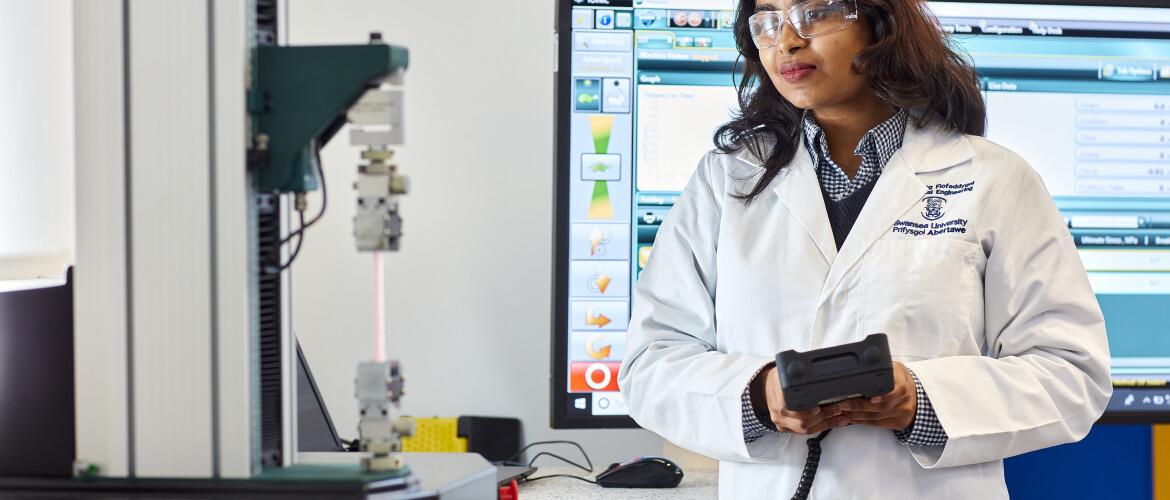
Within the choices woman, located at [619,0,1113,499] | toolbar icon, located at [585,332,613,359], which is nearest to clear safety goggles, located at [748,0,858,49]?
woman, located at [619,0,1113,499]

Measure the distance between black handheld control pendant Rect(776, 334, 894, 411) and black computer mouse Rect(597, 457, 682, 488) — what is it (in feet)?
1.98

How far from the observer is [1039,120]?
1.72 metres

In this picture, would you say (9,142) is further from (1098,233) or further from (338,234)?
(1098,233)

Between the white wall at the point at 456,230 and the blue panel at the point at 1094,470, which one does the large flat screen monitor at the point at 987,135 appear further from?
the white wall at the point at 456,230

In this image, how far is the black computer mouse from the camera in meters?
1.57

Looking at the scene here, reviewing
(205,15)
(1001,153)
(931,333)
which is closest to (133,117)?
(205,15)

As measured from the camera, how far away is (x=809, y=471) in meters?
1.18

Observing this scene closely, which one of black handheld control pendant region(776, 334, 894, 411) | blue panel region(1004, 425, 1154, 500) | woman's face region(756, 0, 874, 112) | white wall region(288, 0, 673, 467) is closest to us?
black handheld control pendant region(776, 334, 894, 411)

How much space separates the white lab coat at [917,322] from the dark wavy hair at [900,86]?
0.04m

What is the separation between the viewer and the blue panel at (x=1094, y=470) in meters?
1.67

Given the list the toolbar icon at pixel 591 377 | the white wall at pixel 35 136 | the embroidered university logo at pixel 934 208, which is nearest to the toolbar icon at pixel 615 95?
the toolbar icon at pixel 591 377

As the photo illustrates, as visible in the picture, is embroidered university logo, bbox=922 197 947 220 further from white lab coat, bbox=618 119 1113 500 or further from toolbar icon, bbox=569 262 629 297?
toolbar icon, bbox=569 262 629 297

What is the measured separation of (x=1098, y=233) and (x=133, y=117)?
5.51ft

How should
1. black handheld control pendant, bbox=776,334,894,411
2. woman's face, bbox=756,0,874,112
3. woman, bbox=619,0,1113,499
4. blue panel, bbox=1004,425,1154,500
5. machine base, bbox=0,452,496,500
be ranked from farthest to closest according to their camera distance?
blue panel, bbox=1004,425,1154,500
woman's face, bbox=756,0,874,112
woman, bbox=619,0,1113,499
black handheld control pendant, bbox=776,334,894,411
machine base, bbox=0,452,496,500
